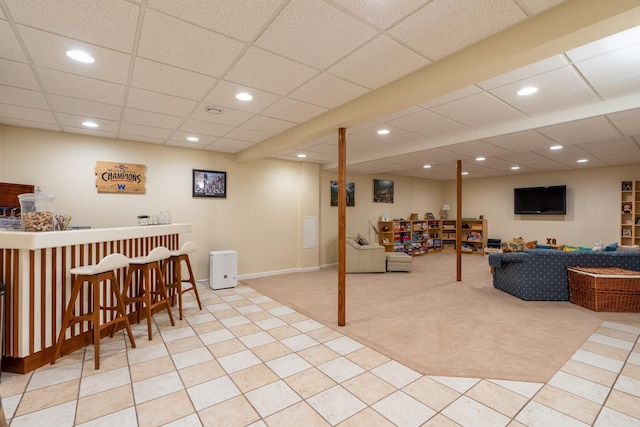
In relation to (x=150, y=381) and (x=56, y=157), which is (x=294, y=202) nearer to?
(x=56, y=157)

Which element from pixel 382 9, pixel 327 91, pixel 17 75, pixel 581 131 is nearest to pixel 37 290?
pixel 17 75

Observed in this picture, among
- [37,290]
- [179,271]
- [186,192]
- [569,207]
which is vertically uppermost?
[186,192]

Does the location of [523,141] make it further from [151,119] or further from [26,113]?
[26,113]

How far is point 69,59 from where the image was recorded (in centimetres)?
248

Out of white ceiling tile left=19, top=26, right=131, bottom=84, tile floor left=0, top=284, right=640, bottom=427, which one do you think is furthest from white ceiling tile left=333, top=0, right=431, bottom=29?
tile floor left=0, top=284, right=640, bottom=427

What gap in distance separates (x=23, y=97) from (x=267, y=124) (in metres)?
2.78

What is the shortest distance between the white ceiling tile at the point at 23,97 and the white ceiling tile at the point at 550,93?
5055 millimetres

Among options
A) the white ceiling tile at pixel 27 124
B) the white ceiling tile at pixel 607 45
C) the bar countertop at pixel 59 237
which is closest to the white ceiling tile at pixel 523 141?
the white ceiling tile at pixel 607 45

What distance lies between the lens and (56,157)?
15.4ft

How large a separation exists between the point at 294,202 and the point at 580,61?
5708mm

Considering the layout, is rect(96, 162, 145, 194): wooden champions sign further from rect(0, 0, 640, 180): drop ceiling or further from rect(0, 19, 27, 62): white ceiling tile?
rect(0, 19, 27, 62): white ceiling tile

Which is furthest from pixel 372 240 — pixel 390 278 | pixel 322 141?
pixel 322 141

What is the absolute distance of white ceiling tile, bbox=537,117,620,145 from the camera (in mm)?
3859

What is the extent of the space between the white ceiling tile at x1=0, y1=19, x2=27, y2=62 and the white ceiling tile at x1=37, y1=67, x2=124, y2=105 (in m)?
0.21
